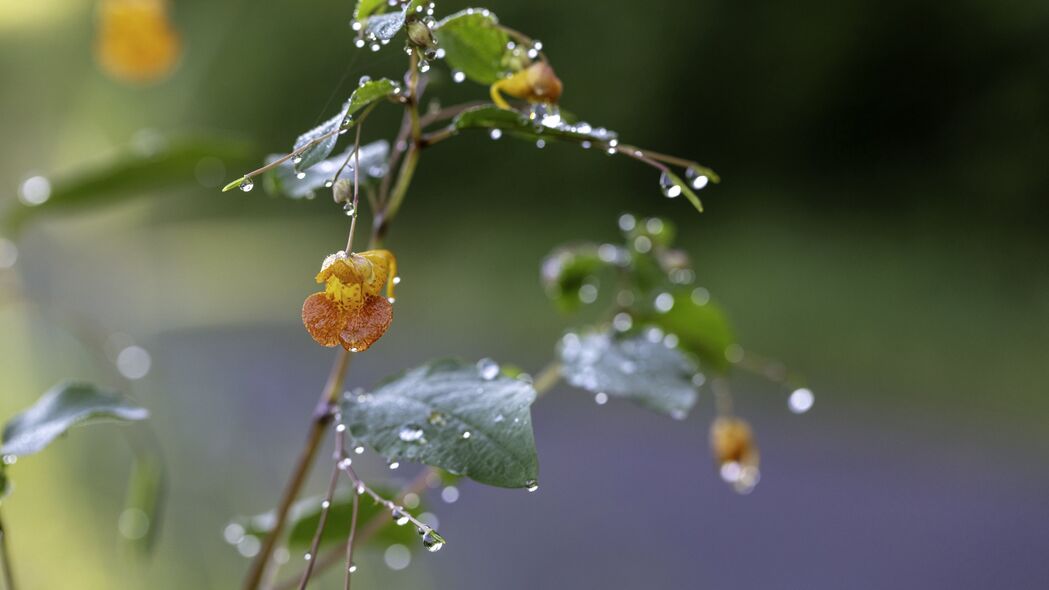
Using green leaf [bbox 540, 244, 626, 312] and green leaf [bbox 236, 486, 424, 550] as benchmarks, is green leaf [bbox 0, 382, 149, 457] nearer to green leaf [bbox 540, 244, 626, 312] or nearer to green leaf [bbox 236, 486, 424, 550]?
green leaf [bbox 236, 486, 424, 550]

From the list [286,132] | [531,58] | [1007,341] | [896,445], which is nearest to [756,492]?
[896,445]

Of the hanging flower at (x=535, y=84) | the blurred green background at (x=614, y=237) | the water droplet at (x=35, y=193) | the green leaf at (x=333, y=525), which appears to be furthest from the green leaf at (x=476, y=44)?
the blurred green background at (x=614, y=237)

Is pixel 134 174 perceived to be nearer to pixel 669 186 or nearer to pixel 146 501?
pixel 146 501

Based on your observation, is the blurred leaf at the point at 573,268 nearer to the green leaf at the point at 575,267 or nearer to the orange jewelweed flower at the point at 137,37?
the green leaf at the point at 575,267

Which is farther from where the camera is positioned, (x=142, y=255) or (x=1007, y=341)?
(x=142, y=255)

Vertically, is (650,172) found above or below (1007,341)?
above

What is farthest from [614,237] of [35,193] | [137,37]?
[35,193]

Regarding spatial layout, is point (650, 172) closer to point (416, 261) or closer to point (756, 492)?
point (416, 261)

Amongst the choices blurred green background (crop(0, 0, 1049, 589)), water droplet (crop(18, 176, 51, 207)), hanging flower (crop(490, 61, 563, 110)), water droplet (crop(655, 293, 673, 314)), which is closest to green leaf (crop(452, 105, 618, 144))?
hanging flower (crop(490, 61, 563, 110))
